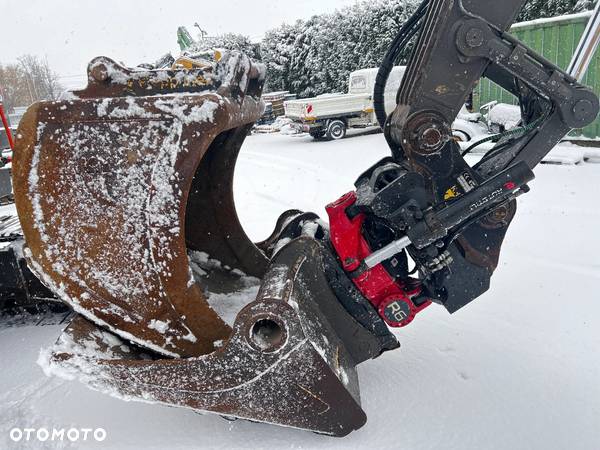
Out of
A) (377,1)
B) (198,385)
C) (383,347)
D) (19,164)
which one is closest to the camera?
(19,164)

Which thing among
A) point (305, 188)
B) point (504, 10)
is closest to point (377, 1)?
point (305, 188)

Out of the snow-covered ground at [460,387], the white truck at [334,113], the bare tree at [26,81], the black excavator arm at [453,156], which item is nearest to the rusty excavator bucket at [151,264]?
the snow-covered ground at [460,387]

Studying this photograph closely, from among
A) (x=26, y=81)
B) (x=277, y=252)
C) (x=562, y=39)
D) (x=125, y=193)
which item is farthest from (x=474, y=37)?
(x=26, y=81)

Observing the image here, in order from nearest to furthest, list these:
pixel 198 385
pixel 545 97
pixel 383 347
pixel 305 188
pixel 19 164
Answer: pixel 19 164
pixel 198 385
pixel 545 97
pixel 383 347
pixel 305 188

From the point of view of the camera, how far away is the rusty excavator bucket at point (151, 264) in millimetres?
1815

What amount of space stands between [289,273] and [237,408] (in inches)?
23.4

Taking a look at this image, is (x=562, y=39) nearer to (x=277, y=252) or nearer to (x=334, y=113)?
(x=334, y=113)

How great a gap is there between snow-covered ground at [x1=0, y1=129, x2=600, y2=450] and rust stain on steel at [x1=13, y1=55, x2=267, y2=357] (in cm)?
64

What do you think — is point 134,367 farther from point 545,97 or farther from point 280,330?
point 545,97

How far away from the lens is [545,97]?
6.97 feet

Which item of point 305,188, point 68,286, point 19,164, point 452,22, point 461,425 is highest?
point 452,22

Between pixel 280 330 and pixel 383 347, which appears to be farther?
pixel 383 347

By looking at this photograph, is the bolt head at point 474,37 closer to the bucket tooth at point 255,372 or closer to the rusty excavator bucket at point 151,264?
the rusty excavator bucket at point 151,264

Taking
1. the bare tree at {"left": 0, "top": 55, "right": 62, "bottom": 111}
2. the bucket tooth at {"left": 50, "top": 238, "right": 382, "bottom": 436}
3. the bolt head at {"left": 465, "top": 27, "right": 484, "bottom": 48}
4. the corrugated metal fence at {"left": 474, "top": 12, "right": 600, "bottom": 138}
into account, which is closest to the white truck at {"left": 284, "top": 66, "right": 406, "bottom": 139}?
the corrugated metal fence at {"left": 474, "top": 12, "right": 600, "bottom": 138}
